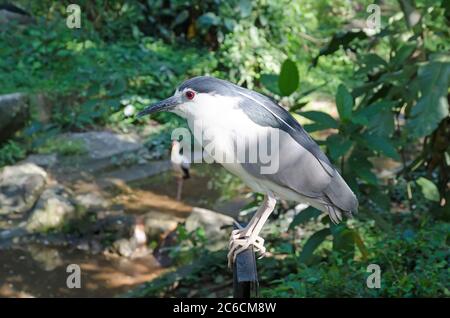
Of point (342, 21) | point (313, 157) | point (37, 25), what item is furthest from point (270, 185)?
point (342, 21)

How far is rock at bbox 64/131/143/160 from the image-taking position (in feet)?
28.3

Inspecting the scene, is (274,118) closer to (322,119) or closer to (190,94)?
(190,94)

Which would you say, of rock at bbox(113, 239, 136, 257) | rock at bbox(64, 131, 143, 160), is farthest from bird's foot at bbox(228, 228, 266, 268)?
rock at bbox(64, 131, 143, 160)

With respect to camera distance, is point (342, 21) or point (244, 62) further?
point (342, 21)

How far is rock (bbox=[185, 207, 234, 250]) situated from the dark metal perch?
378cm

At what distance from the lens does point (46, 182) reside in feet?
25.1

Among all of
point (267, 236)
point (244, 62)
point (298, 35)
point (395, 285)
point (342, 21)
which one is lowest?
point (395, 285)

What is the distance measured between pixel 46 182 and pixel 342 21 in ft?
22.9

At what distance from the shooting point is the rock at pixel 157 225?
6.64 metres

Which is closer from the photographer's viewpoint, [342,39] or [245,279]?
[245,279]

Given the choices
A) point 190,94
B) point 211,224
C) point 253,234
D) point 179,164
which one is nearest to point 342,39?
point 211,224

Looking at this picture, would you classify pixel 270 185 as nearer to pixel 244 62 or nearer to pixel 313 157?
pixel 313 157

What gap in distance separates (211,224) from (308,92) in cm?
284

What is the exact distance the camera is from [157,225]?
6.69m
